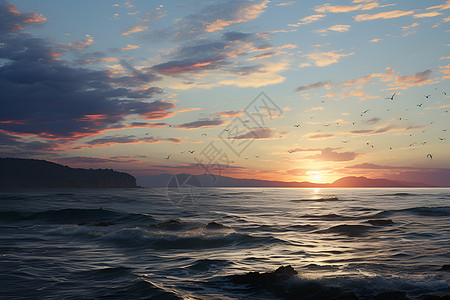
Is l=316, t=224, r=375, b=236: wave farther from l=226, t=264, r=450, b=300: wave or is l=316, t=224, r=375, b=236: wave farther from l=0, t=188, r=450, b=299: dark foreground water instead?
Result: l=226, t=264, r=450, b=300: wave

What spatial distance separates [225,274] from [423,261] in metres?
9.13

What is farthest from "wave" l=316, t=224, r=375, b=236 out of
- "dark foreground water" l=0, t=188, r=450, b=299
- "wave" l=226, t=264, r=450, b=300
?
"wave" l=226, t=264, r=450, b=300

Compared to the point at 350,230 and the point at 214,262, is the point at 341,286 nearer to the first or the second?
the point at 214,262

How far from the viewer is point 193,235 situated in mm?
22844

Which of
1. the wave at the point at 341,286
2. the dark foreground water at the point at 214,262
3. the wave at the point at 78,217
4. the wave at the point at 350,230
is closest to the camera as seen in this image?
the wave at the point at 341,286

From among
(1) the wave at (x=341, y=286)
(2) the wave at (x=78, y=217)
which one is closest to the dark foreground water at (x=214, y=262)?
(1) the wave at (x=341, y=286)

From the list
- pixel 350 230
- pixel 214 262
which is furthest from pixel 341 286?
pixel 350 230

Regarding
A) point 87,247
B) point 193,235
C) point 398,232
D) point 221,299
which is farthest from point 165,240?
point 398,232

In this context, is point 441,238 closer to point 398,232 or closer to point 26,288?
point 398,232

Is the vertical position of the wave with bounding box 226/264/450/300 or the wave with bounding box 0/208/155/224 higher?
the wave with bounding box 226/264/450/300

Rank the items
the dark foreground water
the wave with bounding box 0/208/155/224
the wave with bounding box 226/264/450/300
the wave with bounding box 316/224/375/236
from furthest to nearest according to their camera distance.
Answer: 1. the wave with bounding box 0/208/155/224
2. the wave with bounding box 316/224/375/236
3. the dark foreground water
4. the wave with bounding box 226/264/450/300

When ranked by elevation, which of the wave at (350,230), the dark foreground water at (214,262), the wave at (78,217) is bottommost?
the wave at (350,230)

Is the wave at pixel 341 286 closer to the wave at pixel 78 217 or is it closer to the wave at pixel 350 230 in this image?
the wave at pixel 350 230

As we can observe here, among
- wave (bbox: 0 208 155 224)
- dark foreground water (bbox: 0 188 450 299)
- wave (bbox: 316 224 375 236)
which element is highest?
dark foreground water (bbox: 0 188 450 299)
